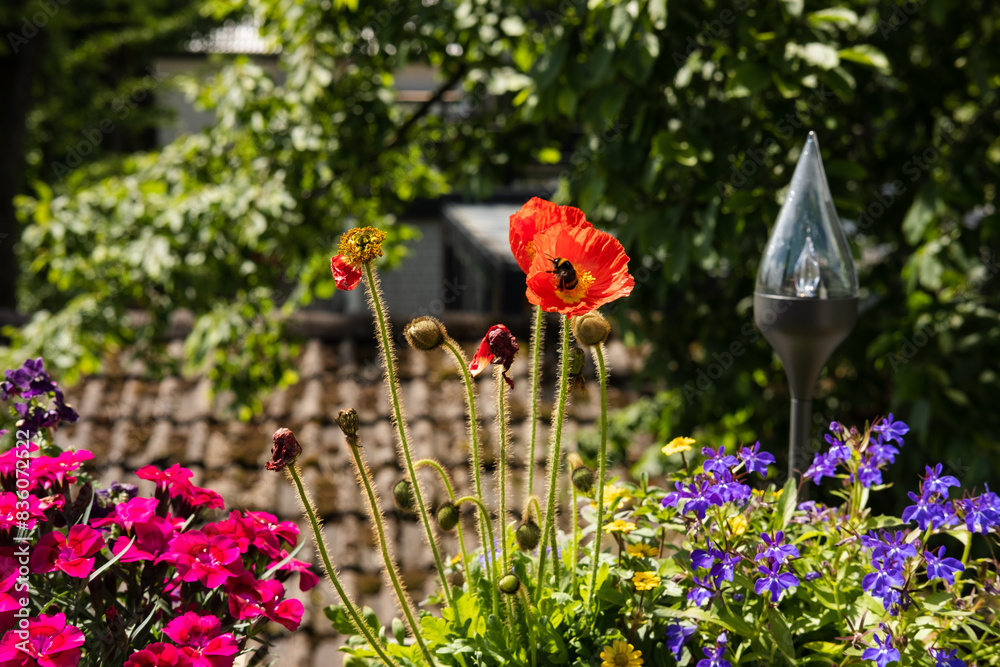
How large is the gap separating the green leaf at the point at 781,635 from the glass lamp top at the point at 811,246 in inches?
17.9

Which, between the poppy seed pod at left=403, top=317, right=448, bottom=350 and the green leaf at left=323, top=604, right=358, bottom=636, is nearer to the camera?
the poppy seed pod at left=403, top=317, right=448, bottom=350

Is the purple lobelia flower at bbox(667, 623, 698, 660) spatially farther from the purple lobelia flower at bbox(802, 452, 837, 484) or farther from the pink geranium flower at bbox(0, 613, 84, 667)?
the pink geranium flower at bbox(0, 613, 84, 667)

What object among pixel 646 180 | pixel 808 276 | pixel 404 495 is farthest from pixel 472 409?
pixel 646 180

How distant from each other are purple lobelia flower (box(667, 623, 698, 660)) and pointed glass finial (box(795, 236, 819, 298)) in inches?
19.2

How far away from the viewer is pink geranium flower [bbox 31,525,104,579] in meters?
0.83

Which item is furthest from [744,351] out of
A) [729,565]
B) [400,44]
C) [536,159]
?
[729,565]

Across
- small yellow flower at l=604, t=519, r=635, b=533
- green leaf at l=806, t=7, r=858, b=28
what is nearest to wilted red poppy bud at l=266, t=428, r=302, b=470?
small yellow flower at l=604, t=519, r=635, b=533

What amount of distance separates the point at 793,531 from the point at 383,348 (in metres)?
0.55

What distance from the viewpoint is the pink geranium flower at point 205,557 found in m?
0.84

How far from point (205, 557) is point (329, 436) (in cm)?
262

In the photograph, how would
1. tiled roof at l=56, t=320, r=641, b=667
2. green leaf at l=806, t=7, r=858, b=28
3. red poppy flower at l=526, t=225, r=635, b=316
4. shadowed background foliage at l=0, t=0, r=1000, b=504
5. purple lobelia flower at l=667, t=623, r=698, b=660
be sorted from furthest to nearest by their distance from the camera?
1. tiled roof at l=56, t=320, r=641, b=667
2. shadowed background foliage at l=0, t=0, r=1000, b=504
3. green leaf at l=806, t=7, r=858, b=28
4. purple lobelia flower at l=667, t=623, r=698, b=660
5. red poppy flower at l=526, t=225, r=635, b=316

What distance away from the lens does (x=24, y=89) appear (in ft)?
22.7

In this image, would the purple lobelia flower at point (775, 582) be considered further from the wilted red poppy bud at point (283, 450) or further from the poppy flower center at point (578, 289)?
the wilted red poppy bud at point (283, 450)

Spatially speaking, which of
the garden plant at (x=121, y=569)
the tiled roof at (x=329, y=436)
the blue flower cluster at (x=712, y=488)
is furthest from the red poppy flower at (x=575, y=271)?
the tiled roof at (x=329, y=436)
